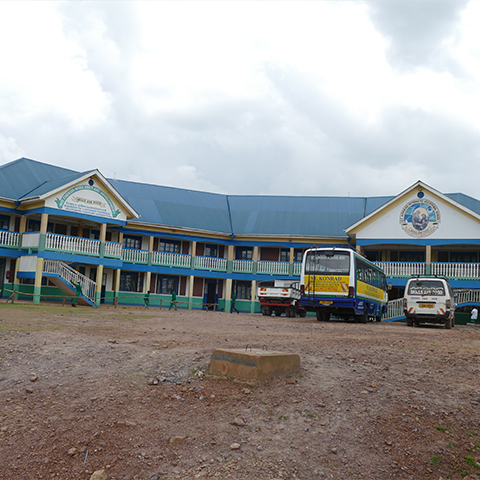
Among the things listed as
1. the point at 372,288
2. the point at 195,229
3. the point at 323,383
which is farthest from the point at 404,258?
the point at 323,383

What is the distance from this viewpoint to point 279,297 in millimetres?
28047

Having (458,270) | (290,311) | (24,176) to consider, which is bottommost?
(290,311)

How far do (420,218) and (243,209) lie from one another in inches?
542

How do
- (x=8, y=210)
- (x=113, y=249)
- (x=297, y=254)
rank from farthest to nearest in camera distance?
(x=297, y=254) < (x=113, y=249) < (x=8, y=210)

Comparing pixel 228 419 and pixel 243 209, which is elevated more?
pixel 243 209

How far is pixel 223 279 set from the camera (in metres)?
36.6

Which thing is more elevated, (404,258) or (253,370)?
(404,258)

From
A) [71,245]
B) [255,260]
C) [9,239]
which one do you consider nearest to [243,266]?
[255,260]

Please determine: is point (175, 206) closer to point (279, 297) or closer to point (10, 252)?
point (279, 297)

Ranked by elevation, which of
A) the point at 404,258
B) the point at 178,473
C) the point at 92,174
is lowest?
the point at 178,473

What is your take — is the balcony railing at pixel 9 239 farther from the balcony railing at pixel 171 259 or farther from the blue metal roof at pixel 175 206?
the balcony railing at pixel 171 259

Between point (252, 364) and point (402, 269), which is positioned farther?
point (402, 269)

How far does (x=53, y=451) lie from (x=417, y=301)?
18501 mm

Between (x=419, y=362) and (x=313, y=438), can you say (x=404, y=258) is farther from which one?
(x=313, y=438)
